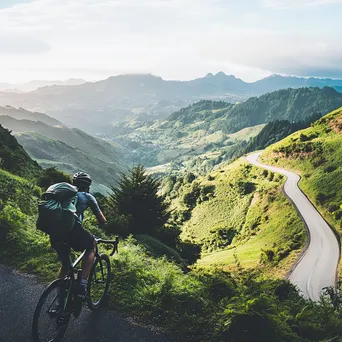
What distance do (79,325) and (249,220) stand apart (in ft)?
252

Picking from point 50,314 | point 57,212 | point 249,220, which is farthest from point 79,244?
point 249,220

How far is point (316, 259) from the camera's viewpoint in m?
49.8

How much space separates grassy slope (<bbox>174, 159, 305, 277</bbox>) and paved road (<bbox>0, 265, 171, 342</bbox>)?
143 ft

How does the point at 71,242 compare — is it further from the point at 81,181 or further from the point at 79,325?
the point at 79,325

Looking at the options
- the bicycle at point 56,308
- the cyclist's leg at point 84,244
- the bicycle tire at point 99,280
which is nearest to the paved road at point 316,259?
the bicycle tire at point 99,280

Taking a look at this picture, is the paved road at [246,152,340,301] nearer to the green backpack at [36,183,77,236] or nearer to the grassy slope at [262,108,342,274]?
the grassy slope at [262,108,342,274]

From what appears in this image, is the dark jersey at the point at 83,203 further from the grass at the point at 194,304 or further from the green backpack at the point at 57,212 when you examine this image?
the grass at the point at 194,304

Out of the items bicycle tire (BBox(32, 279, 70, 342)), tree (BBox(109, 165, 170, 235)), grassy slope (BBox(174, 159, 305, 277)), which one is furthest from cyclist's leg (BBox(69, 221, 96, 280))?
grassy slope (BBox(174, 159, 305, 277))

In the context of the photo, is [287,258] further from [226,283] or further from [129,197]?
[226,283]

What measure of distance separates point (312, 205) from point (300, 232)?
17062 mm

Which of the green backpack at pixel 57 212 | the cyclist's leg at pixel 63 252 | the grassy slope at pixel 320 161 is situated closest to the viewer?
the green backpack at pixel 57 212

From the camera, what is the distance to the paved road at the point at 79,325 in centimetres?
701

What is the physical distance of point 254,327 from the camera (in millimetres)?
7121

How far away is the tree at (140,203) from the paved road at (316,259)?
62.4 feet
